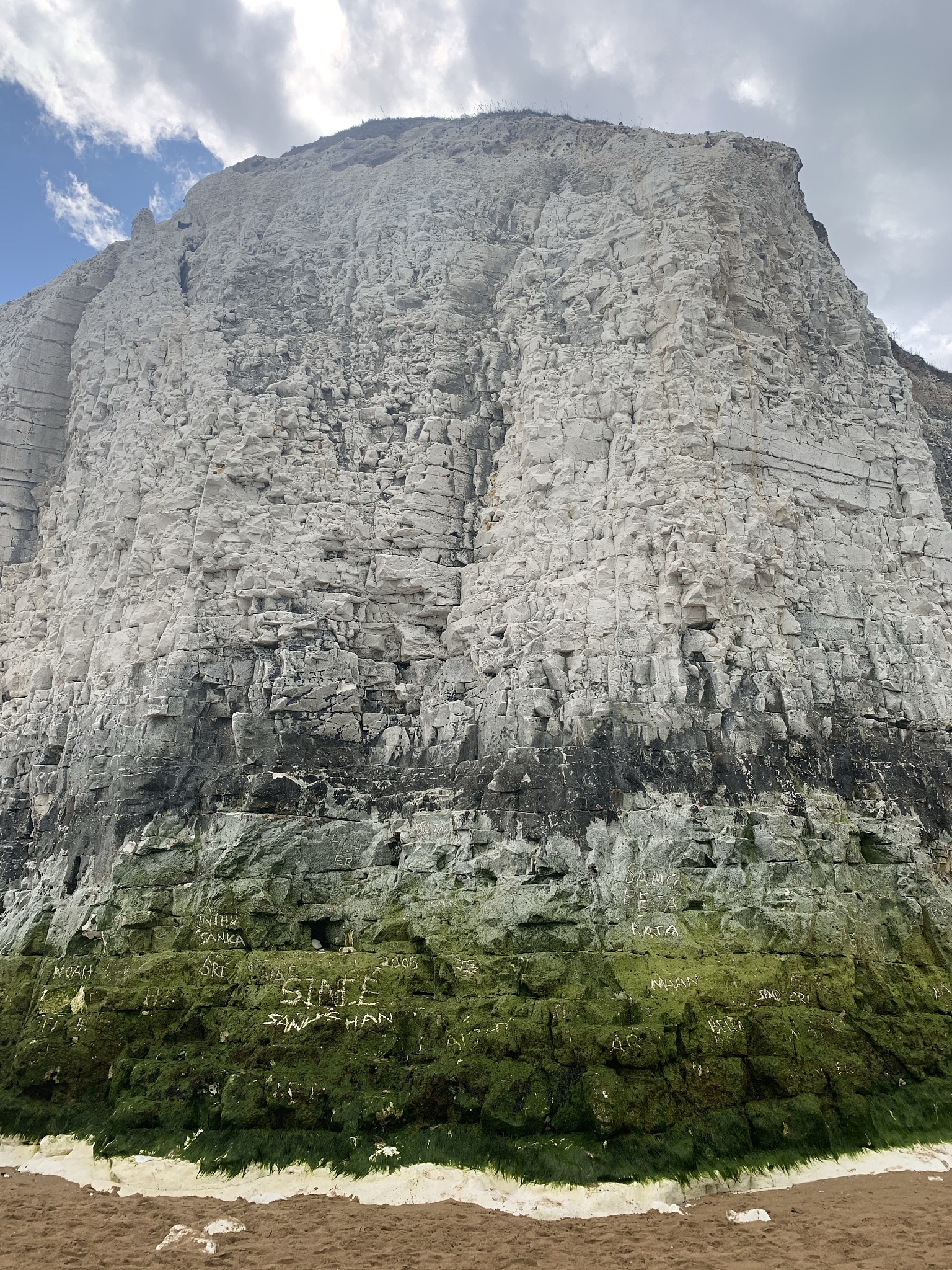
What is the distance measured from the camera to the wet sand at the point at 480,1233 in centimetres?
831

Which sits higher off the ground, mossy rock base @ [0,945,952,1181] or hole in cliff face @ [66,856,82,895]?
hole in cliff face @ [66,856,82,895]

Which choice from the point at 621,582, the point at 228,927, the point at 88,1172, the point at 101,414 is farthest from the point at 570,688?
the point at 101,414

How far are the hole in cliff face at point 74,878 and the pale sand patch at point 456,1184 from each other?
190 inches

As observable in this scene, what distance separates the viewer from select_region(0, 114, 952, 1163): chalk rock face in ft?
46.4

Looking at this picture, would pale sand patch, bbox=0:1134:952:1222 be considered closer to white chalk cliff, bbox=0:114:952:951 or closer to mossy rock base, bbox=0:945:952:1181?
mossy rock base, bbox=0:945:952:1181

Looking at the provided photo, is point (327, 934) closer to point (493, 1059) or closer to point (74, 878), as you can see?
point (493, 1059)

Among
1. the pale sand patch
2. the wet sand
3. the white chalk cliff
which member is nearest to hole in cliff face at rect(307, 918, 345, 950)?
the white chalk cliff

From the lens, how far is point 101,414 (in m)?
22.5

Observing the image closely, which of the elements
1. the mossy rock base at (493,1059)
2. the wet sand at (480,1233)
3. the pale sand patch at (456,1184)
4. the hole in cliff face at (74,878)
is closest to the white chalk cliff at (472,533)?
the hole in cliff face at (74,878)

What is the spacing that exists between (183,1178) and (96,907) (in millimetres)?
5189

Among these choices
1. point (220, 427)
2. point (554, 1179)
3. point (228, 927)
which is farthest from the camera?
point (220, 427)

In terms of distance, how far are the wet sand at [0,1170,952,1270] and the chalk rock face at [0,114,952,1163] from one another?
5.77 ft

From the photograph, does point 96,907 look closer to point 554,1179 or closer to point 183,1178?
point 183,1178

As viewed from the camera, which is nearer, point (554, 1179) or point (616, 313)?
point (554, 1179)
